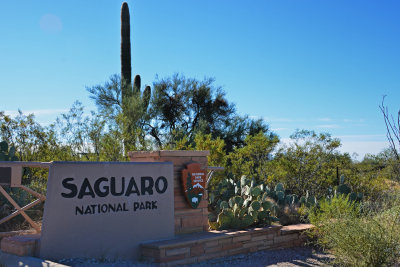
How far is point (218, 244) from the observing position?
766 centimetres

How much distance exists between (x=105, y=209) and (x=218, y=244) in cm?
211

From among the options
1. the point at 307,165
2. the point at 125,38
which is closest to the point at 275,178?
the point at 307,165

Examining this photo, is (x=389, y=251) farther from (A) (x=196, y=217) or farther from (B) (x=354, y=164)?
(B) (x=354, y=164)

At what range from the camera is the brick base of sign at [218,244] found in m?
6.90

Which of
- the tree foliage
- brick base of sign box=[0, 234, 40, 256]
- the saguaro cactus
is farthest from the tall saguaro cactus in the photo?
brick base of sign box=[0, 234, 40, 256]

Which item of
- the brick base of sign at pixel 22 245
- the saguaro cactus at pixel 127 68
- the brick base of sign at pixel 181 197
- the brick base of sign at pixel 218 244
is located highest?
the saguaro cactus at pixel 127 68

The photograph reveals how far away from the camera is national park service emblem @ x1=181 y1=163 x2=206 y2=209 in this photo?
7.92 m

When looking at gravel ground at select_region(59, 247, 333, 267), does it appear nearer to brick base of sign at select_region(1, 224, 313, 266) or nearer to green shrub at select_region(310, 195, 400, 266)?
brick base of sign at select_region(1, 224, 313, 266)

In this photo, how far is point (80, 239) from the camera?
6.41 meters

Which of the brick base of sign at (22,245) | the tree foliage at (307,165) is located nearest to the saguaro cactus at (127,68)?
the tree foliage at (307,165)

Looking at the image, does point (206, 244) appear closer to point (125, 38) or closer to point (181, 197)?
point (181, 197)

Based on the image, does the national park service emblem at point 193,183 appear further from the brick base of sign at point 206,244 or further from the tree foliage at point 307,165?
the tree foliage at point 307,165

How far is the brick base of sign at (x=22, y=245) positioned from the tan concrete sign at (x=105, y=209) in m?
0.12

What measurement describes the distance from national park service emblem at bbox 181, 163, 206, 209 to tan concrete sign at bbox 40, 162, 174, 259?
32 centimetres
